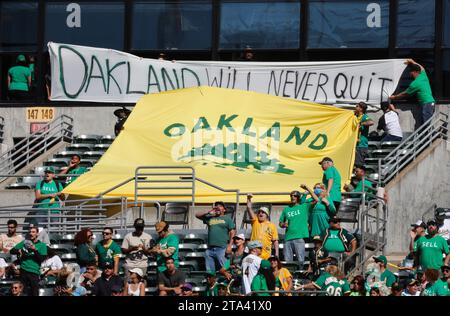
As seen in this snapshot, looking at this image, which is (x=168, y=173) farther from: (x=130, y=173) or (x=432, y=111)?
(x=432, y=111)

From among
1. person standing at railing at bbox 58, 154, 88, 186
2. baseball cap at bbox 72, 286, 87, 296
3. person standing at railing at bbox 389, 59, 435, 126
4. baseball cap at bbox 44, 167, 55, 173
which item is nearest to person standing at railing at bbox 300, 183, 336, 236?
baseball cap at bbox 72, 286, 87, 296

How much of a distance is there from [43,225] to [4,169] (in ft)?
12.3

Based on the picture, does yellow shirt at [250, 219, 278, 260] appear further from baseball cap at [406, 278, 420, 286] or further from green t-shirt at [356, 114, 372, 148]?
green t-shirt at [356, 114, 372, 148]

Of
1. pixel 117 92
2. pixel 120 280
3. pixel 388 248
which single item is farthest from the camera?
pixel 117 92

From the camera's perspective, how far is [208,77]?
115 feet

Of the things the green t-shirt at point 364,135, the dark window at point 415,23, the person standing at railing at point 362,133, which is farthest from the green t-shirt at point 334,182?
the dark window at point 415,23

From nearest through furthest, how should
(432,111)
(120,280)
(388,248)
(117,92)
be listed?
(120,280)
(388,248)
(432,111)
(117,92)

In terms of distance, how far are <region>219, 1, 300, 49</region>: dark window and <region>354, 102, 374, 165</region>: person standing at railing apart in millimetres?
3176

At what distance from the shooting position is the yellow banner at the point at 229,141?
31375 mm

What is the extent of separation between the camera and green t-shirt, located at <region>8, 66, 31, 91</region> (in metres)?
35.9

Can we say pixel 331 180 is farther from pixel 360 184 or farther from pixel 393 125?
pixel 393 125

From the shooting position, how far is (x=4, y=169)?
34.6m

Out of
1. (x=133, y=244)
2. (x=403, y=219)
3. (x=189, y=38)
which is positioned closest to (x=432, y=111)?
(x=403, y=219)

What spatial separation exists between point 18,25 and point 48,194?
6109 mm
